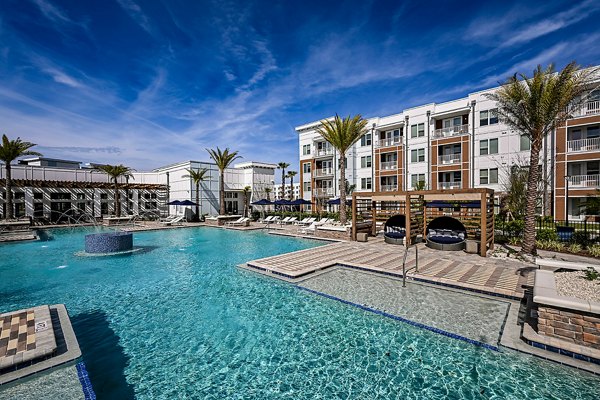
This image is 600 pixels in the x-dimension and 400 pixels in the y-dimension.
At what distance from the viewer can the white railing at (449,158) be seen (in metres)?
29.4

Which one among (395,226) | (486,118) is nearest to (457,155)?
(486,118)

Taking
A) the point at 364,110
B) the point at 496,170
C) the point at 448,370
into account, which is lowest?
the point at 448,370

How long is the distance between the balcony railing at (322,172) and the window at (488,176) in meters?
16.9

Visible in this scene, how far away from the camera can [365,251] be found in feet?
45.8

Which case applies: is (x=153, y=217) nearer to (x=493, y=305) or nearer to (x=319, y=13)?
(x=319, y=13)

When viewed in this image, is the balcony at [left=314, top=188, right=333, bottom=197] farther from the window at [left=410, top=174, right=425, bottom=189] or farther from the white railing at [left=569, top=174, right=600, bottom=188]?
the white railing at [left=569, top=174, right=600, bottom=188]

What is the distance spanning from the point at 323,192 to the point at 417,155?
12.6 m

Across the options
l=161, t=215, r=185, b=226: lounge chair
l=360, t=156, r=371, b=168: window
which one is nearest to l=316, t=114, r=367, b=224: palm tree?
l=360, t=156, r=371, b=168: window

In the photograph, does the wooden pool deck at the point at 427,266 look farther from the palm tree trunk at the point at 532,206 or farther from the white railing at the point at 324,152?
the white railing at the point at 324,152

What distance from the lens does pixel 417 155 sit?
3178cm

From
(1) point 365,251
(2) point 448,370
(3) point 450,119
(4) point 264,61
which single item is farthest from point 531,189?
(3) point 450,119

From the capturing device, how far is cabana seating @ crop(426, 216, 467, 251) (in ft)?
44.8

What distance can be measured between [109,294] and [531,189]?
58.2 feet

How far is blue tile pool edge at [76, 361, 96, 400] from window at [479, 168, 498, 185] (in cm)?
3222
